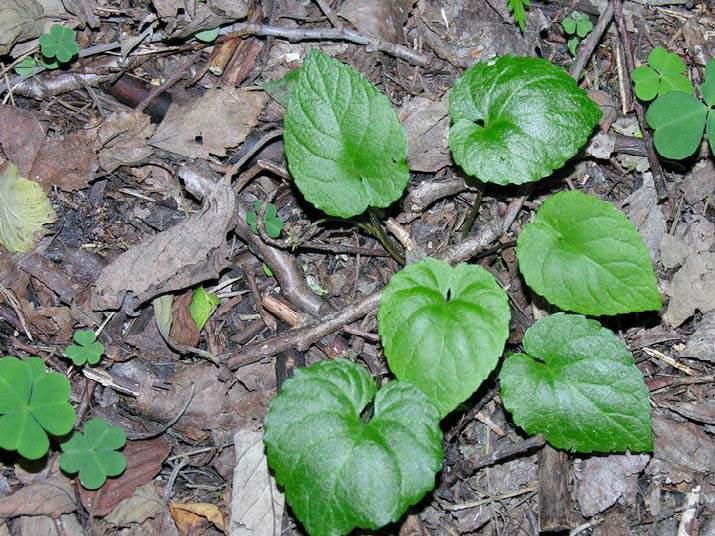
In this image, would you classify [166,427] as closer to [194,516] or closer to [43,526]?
[194,516]

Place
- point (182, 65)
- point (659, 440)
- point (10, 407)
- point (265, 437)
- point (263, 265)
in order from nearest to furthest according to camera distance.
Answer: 1. point (265, 437)
2. point (10, 407)
3. point (659, 440)
4. point (263, 265)
5. point (182, 65)

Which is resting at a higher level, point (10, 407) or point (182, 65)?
point (182, 65)

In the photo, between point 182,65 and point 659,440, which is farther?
point 182,65

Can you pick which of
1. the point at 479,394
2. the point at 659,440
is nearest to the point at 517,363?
the point at 479,394

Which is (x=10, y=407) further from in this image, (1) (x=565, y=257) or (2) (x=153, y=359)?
(1) (x=565, y=257)

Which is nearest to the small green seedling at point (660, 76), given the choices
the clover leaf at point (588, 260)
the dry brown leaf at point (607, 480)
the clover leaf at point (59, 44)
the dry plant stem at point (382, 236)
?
the clover leaf at point (588, 260)

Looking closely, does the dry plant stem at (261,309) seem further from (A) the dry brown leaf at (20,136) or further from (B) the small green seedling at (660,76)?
(B) the small green seedling at (660,76)
